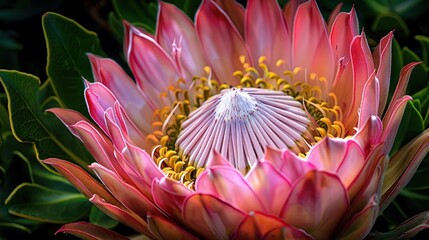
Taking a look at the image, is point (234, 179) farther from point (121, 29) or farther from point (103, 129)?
point (121, 29)

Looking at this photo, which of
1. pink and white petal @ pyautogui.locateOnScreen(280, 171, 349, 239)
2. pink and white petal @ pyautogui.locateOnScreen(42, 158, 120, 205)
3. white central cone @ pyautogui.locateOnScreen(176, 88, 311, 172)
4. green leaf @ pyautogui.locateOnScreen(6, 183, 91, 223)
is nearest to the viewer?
pink and white petal @ pyautogui.locateOnScreen(280, 171, 349, 239)

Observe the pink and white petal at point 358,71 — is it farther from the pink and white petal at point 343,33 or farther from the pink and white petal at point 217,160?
the pink and white petal at point 217,160

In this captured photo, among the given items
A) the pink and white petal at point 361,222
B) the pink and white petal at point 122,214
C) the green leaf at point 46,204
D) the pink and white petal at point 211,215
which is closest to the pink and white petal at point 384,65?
the pink and white petal at point 361,222

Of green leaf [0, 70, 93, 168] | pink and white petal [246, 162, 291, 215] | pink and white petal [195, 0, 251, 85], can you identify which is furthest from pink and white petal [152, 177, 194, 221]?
pink and white petal [195, 0, 251, 85]

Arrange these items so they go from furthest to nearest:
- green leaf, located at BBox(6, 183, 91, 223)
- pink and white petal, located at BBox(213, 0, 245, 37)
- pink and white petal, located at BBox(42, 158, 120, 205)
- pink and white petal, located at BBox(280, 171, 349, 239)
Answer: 1. pink and white petal, located at BBox(213, 0, 245, 37)
2. green leaf, located at BBox(6, 183, 91, 223)
3. pink and white petal, located at BBox(42, 158, 120, 205)
4. pink and white petal, located at BBox(280, 171, 349, 239)

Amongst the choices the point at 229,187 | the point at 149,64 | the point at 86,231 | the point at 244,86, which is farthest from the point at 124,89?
the point at 229,187

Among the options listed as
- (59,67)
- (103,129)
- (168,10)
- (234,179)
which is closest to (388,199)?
(234,179)

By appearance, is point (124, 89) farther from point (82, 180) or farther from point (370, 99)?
point (370, 99)

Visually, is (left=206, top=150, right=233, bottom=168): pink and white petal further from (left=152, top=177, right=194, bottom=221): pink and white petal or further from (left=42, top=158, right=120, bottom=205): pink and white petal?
(left=42, top=158, right=120, bottom=205): pink and white petal

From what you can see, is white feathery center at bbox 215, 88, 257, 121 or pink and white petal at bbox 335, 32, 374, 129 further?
white feathery center at bbox 215, 88, 257, 121
